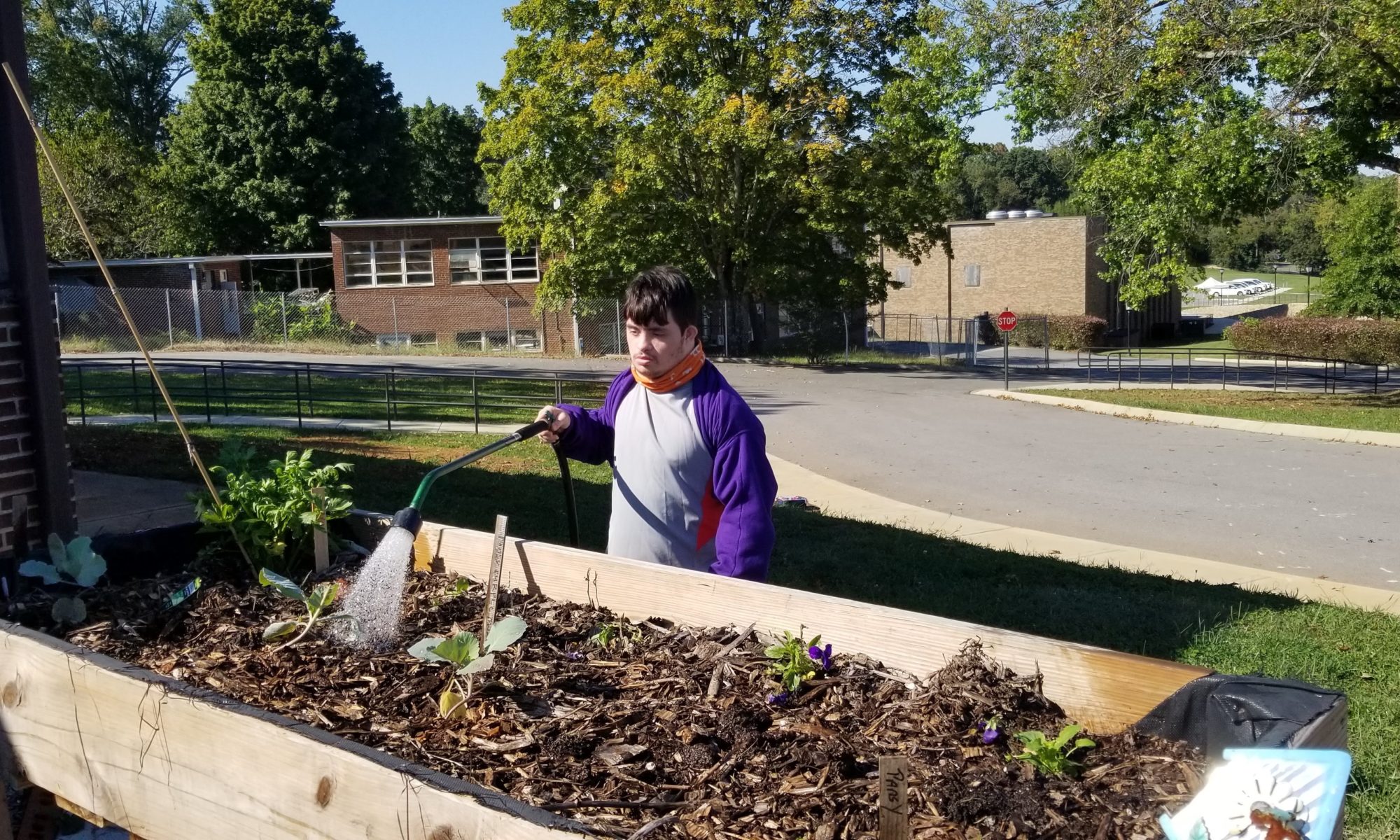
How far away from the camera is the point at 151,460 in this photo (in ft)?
35.3

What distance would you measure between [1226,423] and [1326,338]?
1467cm

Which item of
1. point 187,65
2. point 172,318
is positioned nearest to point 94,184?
point 172,318

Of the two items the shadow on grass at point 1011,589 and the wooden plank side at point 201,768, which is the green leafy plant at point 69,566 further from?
the shadow on grass at point 1011,589

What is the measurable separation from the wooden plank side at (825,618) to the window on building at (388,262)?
122 feet

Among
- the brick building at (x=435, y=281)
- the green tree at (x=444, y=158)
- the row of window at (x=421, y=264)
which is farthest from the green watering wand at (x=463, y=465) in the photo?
the green tree at (x=444, y=158)

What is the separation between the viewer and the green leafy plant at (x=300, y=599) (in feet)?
10.0

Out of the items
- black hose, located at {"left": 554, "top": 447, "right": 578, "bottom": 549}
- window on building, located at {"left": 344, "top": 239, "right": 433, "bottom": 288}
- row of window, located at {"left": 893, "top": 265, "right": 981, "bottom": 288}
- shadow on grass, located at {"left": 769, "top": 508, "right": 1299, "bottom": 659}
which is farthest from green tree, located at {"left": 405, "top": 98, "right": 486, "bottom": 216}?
black hose, located at {"left": 554, "top": 447, "right": 578, "bottom": 549}

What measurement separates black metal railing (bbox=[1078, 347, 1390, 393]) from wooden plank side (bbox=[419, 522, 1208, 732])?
24.5 meters

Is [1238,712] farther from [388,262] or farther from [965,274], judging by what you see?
[965,274]

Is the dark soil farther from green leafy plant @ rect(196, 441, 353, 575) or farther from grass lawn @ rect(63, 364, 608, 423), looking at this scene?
grass lawn @ rect(63, 364, 608, 423)

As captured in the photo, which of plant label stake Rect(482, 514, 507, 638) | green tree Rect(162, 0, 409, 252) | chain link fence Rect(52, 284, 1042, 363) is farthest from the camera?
green tree Rect(162, 0, 409, 252)

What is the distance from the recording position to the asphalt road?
991 cm

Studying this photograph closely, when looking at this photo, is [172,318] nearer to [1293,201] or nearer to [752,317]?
[752,317]

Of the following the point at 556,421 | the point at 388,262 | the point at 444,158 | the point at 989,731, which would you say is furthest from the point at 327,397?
the point at 444,158
